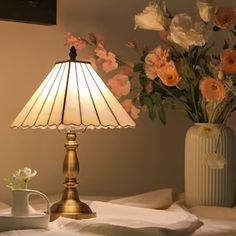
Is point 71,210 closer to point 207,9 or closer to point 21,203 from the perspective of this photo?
point 21,203

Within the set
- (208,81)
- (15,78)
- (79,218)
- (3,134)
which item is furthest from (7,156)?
(208,81)

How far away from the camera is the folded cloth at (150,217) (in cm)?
110

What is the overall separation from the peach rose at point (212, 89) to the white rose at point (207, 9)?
0.14 m

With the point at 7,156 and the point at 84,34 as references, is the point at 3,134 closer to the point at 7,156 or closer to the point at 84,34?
the point at 7,156

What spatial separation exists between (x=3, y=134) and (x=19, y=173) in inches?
19.9

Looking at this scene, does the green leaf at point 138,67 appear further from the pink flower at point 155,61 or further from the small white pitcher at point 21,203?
the small white pitcher at point 21,203

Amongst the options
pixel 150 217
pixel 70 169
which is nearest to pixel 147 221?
pixel 150 217

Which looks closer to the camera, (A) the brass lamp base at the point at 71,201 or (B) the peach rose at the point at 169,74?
(A) the brass lamp base at the point at 71,201

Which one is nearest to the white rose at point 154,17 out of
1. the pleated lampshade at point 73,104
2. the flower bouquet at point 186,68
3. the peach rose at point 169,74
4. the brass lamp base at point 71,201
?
the flower bouquet at point 186,68

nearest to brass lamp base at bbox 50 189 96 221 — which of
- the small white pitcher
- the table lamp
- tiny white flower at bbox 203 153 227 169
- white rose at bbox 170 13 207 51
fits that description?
the table lamp

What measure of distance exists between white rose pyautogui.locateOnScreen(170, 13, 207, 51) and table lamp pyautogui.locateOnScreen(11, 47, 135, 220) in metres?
0.22

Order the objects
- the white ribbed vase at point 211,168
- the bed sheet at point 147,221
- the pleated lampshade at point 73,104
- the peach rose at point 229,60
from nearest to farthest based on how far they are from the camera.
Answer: the bed sheet at point 147,221, the pleated lampshade at point 73,104, the peach rose at point 229,60, the white ribbed vase at point 211,168

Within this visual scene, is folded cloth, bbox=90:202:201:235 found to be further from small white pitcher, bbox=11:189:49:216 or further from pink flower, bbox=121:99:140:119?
pink flower, bbox=121:99:140:119

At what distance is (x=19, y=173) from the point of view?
1122mm
